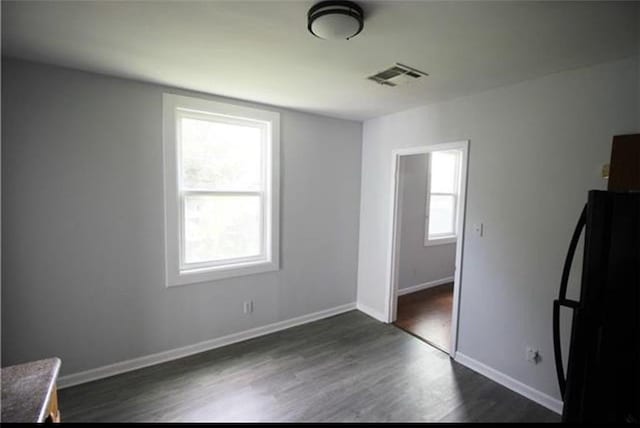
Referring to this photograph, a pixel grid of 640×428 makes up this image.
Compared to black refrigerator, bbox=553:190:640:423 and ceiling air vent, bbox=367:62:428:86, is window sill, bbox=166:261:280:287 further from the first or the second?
black refrigerator, bbox=553:190:640:423

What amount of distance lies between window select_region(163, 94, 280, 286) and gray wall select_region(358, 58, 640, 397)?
177 cm

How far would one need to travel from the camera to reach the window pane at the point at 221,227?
2.81m

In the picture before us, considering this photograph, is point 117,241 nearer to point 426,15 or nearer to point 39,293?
point 39,293

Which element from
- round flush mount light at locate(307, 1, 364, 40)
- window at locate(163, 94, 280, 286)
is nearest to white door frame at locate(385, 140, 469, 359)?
window at locate(163, 94, 280, 286)

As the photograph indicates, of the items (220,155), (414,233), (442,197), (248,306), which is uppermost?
(220,155)

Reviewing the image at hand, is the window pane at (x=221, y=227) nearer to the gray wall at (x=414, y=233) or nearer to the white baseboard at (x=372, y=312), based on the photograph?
the white baseboard at (x=372, y=312)

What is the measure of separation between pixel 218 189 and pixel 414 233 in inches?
118

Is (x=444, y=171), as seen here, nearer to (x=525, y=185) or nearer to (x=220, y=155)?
(x=525, y=185)

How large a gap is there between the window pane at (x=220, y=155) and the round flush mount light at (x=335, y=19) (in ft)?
5.61

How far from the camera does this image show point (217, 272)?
9.43 ft

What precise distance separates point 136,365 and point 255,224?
1622 millimetres

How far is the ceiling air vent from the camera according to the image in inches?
82.0

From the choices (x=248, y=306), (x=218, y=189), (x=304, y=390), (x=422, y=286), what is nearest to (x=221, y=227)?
(x=218, y=189)

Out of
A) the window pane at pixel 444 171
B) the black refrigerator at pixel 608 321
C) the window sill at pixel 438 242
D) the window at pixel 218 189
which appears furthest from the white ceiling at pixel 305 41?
the window sill at pixel 438 242
